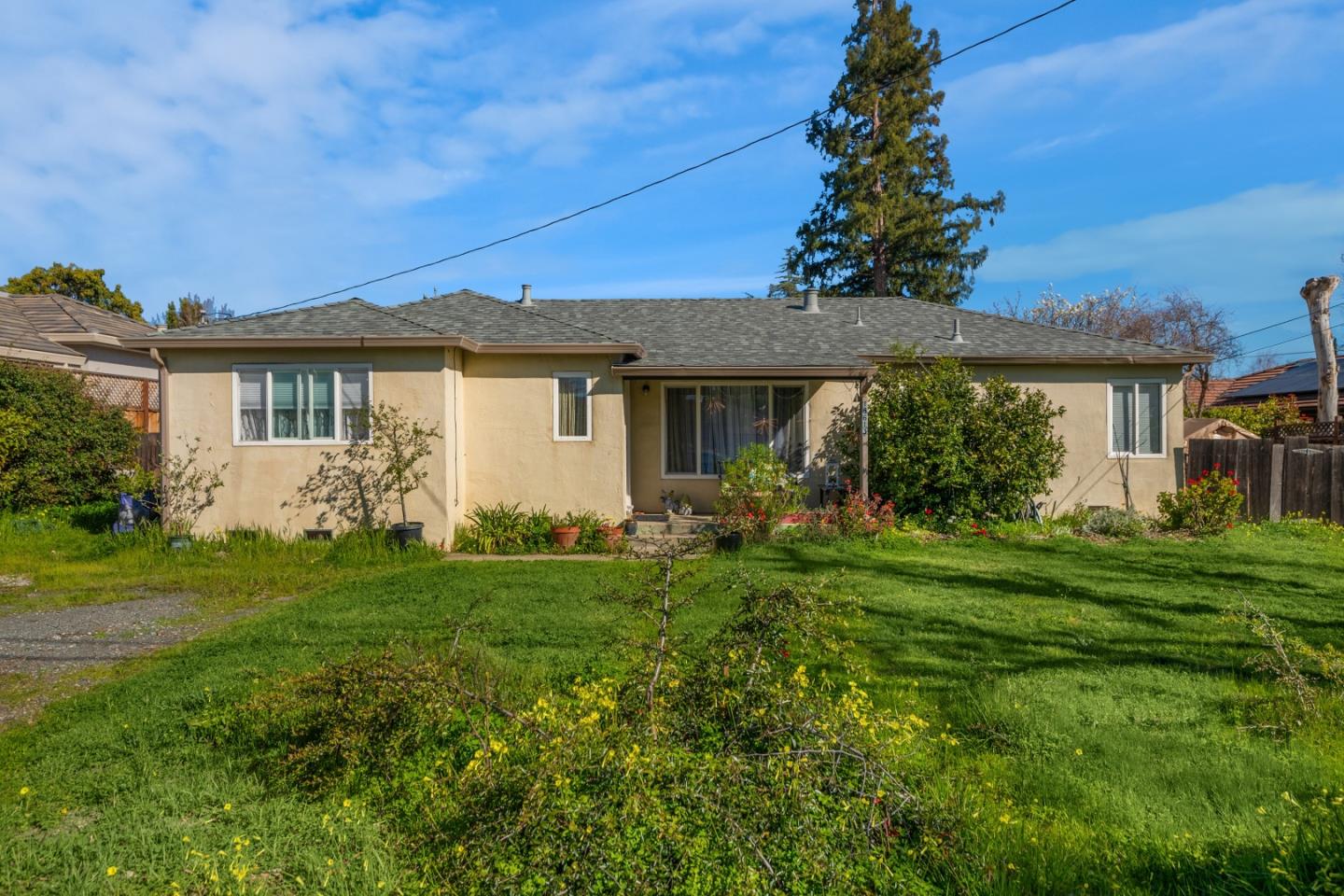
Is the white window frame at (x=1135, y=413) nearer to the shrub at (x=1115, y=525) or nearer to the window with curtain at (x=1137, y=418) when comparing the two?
the window with curtain at (x=1137, y=418)

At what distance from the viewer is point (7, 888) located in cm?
306

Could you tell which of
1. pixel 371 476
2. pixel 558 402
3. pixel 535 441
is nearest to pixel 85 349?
pixel 371 476

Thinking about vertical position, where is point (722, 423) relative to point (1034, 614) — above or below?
above

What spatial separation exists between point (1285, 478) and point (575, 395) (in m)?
11.6

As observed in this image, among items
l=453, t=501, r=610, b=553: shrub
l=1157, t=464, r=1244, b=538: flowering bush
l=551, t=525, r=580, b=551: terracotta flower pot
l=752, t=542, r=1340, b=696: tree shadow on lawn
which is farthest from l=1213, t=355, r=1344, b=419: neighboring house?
l=551, t=525, r=580, b=551: terracotta flower pot

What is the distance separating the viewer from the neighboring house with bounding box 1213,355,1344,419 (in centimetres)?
2427

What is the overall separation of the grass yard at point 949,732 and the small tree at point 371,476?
2085mm

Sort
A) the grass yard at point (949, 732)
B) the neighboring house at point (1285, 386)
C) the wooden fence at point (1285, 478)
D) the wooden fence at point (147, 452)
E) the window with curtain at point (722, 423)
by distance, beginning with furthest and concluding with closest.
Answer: the neighboring house at point (1285, 386) < the wooden fence at point (147, 452) < the window with curtain at point (722, 423) < the wooden fence at point (1285, 478) < the grass yard at point (949, 732)

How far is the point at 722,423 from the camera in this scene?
13594mm

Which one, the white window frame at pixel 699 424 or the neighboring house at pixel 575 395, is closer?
the neighboring house at pixel 575 395

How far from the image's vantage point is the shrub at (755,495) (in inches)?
438

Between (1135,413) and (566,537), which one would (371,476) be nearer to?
(566,537)

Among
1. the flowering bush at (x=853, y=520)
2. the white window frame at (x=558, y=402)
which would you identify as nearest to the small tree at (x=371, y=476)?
the white window frame at (x=558, y=402)

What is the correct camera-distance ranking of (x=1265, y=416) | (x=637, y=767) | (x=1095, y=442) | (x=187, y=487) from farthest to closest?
(x=1265, y=416) → (x=1095, y=442) → (x=187, y=487) → (x=637, y=767)
